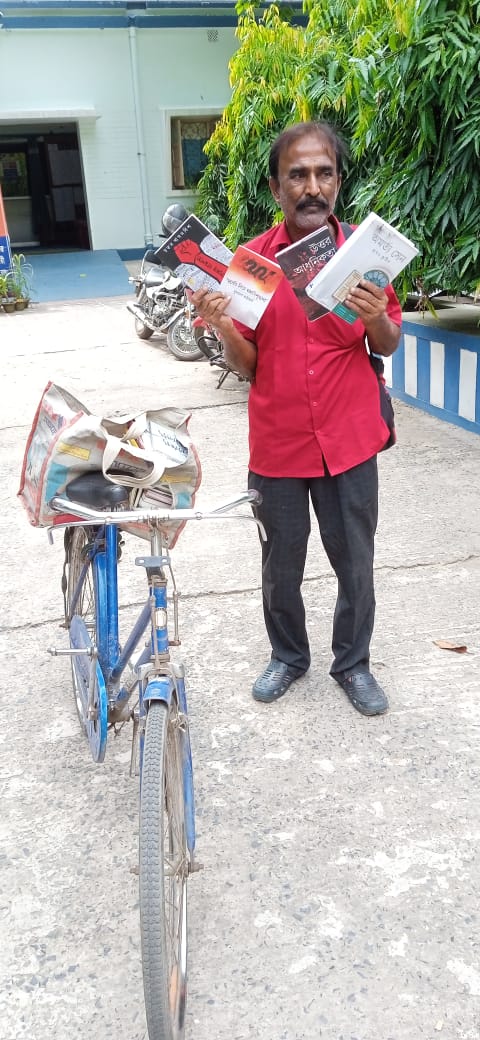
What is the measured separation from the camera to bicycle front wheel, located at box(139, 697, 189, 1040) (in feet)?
5.05

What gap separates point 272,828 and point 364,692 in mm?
631

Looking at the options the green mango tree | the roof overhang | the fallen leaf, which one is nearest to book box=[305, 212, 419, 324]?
the fallen leaf

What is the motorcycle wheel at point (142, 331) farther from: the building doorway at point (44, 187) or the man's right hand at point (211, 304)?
the building doorway at point (44, 187)

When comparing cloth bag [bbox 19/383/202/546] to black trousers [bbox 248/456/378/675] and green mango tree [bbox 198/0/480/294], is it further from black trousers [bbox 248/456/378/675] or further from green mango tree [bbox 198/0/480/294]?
green mango tree [bbox 198/0/480/294]

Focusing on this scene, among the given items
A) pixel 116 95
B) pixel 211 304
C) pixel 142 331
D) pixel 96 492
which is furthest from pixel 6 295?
pixel 96 492

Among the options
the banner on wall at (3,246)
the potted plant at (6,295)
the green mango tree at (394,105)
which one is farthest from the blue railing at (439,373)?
the banner on wall at (3,246)

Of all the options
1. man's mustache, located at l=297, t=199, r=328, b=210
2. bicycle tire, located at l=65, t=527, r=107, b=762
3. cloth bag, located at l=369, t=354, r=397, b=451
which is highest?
man's mustache, located at l=297, t=199, r=328, b=210

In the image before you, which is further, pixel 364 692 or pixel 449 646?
pixel 449 646

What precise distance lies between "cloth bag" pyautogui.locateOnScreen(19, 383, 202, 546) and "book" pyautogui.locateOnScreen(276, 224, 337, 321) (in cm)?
47

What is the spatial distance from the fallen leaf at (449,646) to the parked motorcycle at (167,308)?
5.53 metres

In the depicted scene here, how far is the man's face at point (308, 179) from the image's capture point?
2.27 m

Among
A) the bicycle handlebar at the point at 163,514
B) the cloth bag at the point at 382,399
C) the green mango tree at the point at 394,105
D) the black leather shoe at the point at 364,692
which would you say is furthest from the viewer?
the green mango tree at the point at 394,105

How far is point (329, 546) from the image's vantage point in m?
2.73

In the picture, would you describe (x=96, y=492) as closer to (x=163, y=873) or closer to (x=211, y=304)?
(x=211, y=304)
